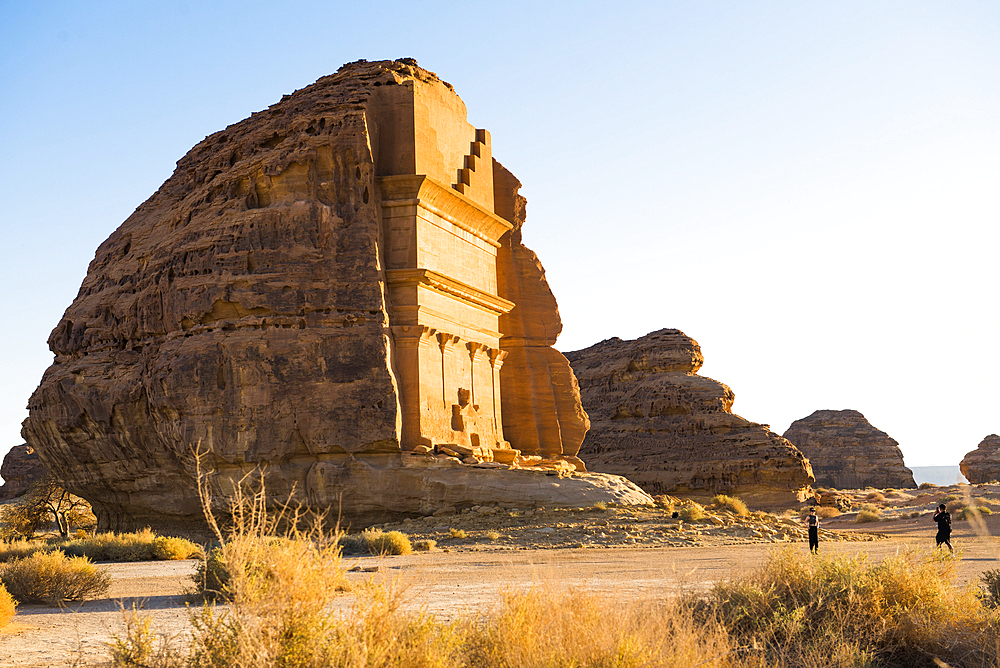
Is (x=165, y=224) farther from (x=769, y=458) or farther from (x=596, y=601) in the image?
(x=769, y=458)

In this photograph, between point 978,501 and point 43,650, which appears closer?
point 43,650

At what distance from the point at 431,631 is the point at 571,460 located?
21.8 meters

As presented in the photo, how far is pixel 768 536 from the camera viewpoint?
62.5 ft

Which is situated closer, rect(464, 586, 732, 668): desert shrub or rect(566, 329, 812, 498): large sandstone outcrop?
rect(464, 586, 732, 668): desert shrub

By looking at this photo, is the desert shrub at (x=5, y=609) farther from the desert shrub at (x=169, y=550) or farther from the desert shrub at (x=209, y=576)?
the desert shrub at (x=169, y=550)

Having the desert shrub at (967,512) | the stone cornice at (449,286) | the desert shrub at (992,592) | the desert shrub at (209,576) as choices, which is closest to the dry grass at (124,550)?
the stone cornice at (449,286)

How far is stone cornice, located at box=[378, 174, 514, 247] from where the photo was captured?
2173 centimetres

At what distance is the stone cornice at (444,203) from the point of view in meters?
21.7

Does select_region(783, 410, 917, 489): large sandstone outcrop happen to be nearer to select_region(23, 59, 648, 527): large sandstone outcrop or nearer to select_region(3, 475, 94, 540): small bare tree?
select_region(23, 59, 648, 527): large sandstone outcrop

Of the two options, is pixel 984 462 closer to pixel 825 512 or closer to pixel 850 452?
pixel 850 452

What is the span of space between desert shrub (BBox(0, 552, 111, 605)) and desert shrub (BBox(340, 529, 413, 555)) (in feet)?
19.0

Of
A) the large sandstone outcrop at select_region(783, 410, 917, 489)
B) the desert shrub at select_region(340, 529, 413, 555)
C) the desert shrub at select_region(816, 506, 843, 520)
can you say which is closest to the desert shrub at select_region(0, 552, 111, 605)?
the desert shrub at select_region(340, 529, 413, 555)

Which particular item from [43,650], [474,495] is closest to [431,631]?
[43,650]

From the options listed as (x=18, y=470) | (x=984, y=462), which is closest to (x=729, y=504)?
(x=18, y=470)
